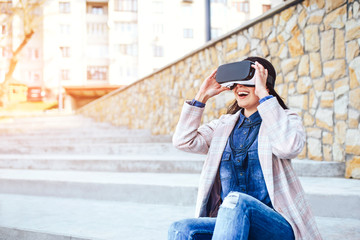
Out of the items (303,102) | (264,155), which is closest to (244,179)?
(264,155)

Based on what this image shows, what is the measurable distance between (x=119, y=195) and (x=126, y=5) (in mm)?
26237

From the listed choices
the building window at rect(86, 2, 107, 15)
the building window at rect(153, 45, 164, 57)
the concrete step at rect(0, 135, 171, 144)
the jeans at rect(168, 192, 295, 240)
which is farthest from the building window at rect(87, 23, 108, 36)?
the jeans at rect(168, 192, 295, 240)

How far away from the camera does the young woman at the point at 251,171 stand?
1.50 metres

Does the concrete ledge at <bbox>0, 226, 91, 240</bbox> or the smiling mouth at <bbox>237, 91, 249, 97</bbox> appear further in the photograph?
the concrete ledge at <bbox>0, 226, 91, 240</bbox>

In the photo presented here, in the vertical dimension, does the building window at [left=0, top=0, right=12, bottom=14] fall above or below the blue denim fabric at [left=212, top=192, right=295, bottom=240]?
above

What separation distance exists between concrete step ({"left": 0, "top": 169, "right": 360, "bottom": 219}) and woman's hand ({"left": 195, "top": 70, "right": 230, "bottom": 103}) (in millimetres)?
1262

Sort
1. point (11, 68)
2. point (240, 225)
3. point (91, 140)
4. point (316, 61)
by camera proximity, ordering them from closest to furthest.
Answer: point (240, 225)
point (316, 61)
point (91, 140)
point (11, 68)

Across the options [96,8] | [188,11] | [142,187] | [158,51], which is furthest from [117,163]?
[96,8]

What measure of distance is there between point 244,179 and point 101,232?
1.33 metres

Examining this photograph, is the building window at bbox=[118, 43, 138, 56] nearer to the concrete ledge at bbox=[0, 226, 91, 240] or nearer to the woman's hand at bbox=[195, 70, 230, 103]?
the concrete ledge at bbox=[0, 226, 91, 240]

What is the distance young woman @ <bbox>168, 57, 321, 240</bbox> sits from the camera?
150 cm

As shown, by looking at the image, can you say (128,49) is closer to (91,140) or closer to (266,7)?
(91,140)

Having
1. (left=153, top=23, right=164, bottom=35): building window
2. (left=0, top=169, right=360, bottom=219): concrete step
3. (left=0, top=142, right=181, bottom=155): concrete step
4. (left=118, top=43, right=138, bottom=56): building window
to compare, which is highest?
(left=153, top=23, right=164, bottom=35): building window

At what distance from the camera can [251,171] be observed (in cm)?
170
